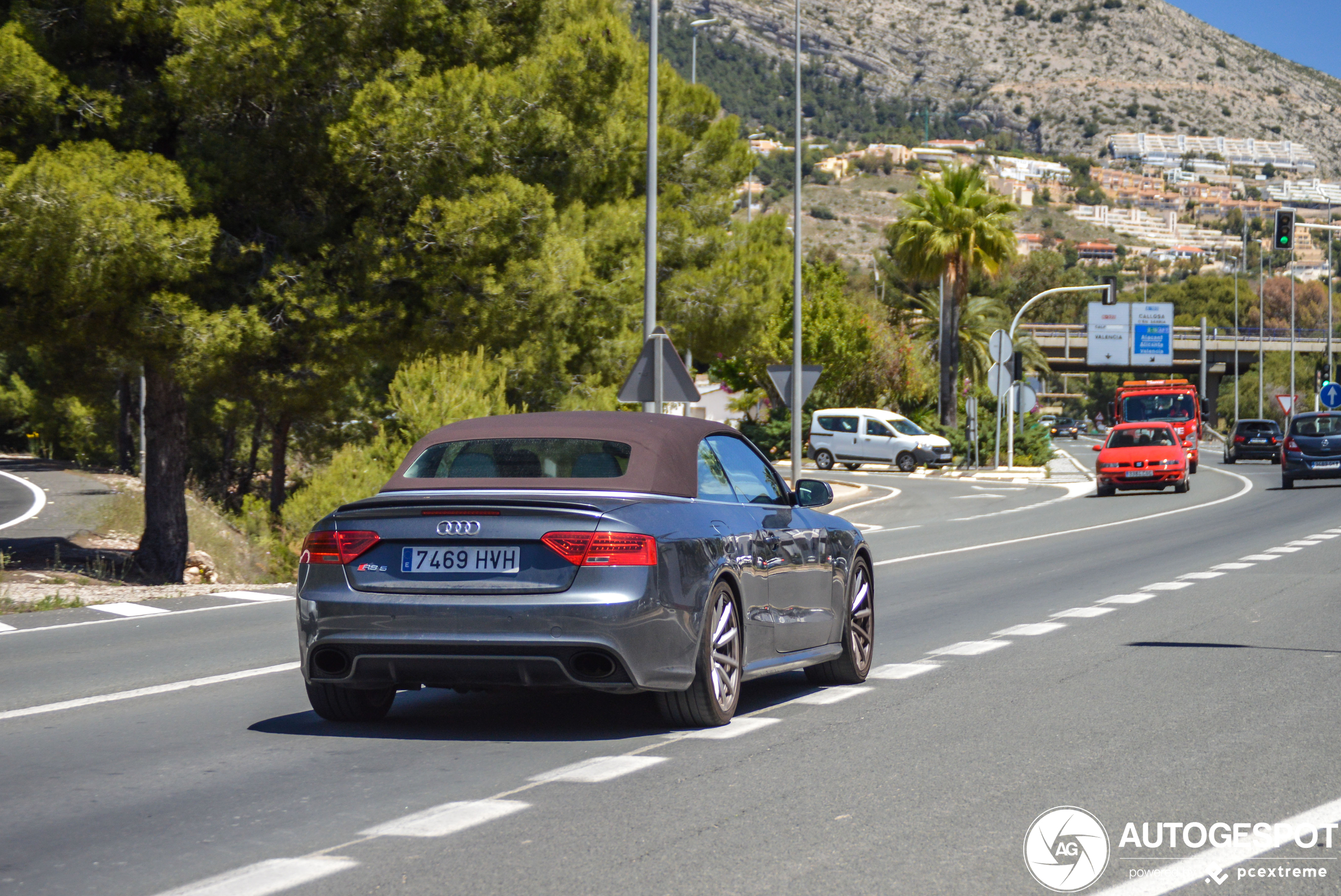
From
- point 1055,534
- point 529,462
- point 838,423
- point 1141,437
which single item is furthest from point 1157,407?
point 529,462

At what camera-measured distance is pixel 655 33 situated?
24.3 meters

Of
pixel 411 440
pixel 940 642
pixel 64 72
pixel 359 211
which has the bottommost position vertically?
pixel 940 642

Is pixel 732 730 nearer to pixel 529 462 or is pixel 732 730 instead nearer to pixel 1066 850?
pixel 529 462

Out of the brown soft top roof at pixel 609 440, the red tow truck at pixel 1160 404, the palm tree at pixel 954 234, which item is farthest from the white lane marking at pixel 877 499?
the brown soft top roof at pixel 609 440

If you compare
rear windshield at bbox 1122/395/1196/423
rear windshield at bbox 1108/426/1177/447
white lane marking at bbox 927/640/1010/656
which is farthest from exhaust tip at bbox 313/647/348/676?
rear windshield at bbox 1122/395/1196/423

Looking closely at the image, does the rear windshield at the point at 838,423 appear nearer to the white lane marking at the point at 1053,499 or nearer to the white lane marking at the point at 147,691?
the white lane marking at the point at 1053,499

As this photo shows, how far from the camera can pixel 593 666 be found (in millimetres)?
7195

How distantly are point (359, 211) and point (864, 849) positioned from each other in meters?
14.6

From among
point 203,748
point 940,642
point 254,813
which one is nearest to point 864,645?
point 940,642

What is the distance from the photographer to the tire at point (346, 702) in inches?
313

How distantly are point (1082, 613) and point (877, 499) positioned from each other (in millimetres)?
23338

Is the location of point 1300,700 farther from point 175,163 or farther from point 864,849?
point 175,163

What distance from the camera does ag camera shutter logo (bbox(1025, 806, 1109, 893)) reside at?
16.8 ft

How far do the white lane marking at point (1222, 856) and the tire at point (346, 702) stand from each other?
3.89 metres
